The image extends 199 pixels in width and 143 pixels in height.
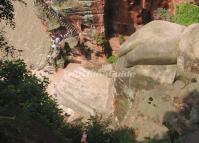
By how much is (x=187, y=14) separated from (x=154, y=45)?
16.6ft

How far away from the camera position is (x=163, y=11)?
2189 cm

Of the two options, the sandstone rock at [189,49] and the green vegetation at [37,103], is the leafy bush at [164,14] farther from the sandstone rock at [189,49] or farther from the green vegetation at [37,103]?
the green vegetation at [37,103]

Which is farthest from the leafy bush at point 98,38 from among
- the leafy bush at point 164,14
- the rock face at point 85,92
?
the leafy bush at point 164,14

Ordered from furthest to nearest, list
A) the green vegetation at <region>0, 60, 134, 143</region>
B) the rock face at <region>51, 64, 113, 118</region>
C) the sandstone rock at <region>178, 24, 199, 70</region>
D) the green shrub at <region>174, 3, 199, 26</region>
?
the green shrub at <region>174, 3, 199, 26</region> < the rock face at <region>51, 64, 113, 118</region> < the sandstone rock at <region>178, 24, 199, 70</region> < the green vegetation at <region>0, 60, 134, 143</region>

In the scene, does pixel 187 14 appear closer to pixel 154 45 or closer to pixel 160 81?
pixel 154 45

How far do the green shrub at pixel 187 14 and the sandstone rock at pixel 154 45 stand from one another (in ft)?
11.5

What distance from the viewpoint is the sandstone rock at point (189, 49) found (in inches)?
620

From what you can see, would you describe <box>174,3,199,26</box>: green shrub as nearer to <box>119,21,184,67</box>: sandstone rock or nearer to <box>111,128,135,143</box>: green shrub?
<box>119,21,184,67</box>: sandstone rock

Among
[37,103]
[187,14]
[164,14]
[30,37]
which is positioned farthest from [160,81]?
[30,37]

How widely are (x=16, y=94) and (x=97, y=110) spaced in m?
5.99

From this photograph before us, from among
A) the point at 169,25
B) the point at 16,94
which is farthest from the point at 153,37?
the point at 16,94

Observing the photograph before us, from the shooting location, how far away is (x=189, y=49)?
15859 millimetres

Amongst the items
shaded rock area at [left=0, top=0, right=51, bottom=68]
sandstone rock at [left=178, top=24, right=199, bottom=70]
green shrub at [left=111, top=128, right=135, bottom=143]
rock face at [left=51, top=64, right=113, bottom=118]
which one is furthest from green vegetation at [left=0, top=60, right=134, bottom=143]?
shaded rock area at [left=0, top=0, right=51, bottom=68]

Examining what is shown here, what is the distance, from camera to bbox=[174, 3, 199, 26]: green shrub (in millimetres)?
20891
